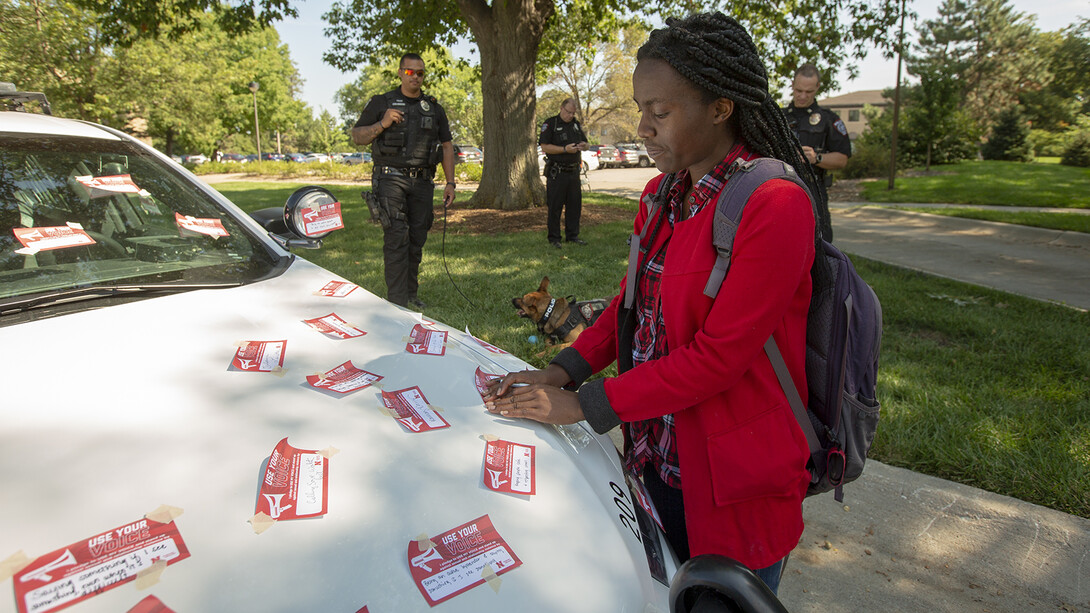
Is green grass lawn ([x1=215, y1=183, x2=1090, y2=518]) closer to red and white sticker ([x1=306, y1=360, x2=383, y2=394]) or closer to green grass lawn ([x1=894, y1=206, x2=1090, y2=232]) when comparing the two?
red and white sticker ([x1=306, y1=360, x2=383, y2=394])

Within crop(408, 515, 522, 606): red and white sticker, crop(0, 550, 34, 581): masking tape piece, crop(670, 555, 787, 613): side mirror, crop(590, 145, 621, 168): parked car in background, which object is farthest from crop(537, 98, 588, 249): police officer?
crop(590, 145, 621, 168): parked car in background

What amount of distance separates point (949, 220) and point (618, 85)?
36.5 meters

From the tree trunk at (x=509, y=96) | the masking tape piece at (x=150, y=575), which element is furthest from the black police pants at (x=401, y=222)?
the tree trunk at (x=509, y=96)

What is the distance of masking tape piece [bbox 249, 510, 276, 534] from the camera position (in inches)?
45.6

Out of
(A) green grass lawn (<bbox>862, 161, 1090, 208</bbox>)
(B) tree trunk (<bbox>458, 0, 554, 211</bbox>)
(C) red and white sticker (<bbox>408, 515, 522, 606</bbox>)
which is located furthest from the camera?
(A) green grass lawn (<bbox>862, 161, 1090, 208</bbox>)

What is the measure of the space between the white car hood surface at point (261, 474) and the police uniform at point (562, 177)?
7.56 m

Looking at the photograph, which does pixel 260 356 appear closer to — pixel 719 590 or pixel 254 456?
pixel 254 456

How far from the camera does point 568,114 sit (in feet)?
30.2

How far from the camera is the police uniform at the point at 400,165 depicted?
227 inches

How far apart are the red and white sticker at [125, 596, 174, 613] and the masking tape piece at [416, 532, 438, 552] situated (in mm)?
401

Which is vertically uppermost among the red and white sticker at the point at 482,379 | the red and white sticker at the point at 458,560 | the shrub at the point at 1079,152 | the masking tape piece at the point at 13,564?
the shrub at the point at 1079,152

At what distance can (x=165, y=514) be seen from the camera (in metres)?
1.15

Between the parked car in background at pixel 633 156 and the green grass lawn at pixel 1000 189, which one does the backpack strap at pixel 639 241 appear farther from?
the parked car in background at pixel 633 156

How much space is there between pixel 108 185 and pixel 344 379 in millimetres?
1417
